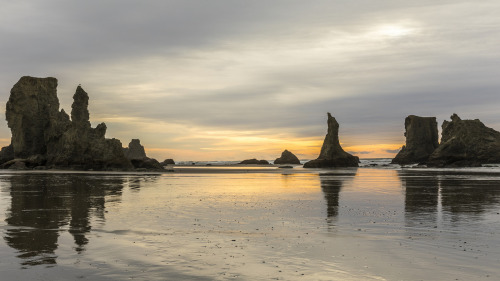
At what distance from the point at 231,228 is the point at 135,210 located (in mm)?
9040

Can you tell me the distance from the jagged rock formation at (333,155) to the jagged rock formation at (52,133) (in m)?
83.2

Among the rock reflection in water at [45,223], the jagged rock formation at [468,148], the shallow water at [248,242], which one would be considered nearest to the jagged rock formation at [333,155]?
the jagged rock formation at [468,148]

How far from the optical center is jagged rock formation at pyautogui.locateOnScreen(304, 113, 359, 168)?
548 ft

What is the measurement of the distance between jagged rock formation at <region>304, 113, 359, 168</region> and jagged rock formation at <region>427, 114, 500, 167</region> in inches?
1236

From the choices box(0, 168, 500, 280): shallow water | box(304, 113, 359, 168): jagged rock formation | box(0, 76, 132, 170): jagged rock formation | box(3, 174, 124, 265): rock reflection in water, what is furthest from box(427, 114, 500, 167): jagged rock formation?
box(3, 174, 124, 265): rock reflection in water

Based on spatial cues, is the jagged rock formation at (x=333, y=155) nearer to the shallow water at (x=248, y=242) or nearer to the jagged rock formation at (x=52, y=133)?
the jagged rock formation at (x=52, y=133)

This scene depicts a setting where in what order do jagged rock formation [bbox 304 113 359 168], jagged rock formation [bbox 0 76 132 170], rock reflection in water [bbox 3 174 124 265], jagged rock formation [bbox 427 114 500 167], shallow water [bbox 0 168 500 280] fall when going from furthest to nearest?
jagged rock formation [bbox 304 113 359 168] → jagged rock formation [bbox 427 114 500 167] → jagged rock formation [bbox 0 76 132 170] → rock reflection in water [bbox 3 174 124 265] → shallow water [bbox 0 168 500 280]

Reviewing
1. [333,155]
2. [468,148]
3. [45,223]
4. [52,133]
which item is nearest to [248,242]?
[45,223]

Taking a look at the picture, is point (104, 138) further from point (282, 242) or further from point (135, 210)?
point (282, 242)

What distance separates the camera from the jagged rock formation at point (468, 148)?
5906 inches

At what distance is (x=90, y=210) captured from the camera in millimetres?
25344

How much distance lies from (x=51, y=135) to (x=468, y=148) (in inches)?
5809

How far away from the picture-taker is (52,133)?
12550cm

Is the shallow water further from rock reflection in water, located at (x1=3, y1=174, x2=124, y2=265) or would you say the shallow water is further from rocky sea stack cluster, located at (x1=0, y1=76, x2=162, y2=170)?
rocky sea stack cluster, located at (x1=0, y1=76, x2=162, y2=170)
